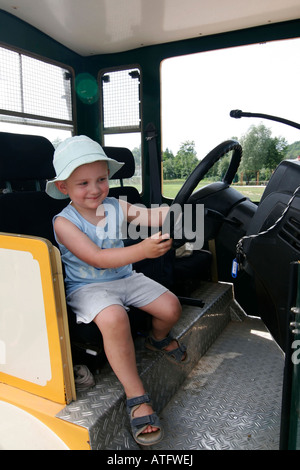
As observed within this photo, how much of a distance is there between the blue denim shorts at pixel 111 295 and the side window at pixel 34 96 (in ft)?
Answer: 4.90

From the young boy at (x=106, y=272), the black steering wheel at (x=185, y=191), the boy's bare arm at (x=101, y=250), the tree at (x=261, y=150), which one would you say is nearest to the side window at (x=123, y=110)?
the tree at (x=261, y=150)

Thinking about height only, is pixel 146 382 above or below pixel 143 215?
below

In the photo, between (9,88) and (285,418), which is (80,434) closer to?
(285,418)

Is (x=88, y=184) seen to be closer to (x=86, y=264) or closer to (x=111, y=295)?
(x=86, y=264)

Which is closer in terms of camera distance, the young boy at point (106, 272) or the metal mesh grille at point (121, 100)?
the young boy at point (106, 272)

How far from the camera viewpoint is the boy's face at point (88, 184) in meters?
1.25

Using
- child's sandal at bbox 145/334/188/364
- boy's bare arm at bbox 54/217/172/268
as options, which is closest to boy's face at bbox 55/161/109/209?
boy's bare arm at bbox 54/217/172/268

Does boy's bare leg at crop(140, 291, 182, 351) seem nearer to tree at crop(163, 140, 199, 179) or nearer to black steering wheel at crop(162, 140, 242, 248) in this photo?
black steering wheel at crop(162, 140, 242, 248)

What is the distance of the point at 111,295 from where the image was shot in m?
1.24

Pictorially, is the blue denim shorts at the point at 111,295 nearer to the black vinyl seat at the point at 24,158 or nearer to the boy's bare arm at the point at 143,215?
the boy's bare arm at the point at 143,215

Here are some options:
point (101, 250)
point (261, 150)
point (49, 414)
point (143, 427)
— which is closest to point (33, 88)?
point (261, 150)

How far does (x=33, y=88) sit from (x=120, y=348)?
199 cm

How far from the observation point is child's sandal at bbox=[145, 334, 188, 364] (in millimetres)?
1430

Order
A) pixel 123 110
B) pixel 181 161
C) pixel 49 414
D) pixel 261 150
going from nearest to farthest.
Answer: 1. pixel 49 414
2. pixel 261 150
3. pixel 181 161
4. pixel 123 110
